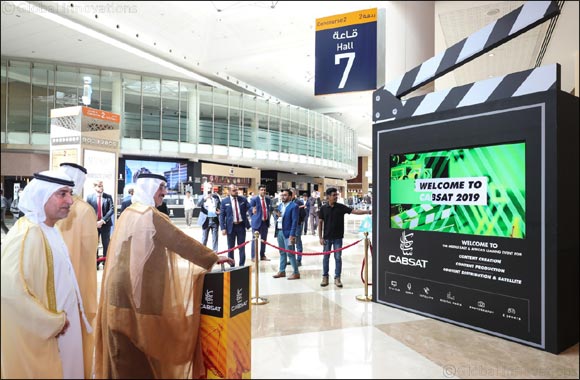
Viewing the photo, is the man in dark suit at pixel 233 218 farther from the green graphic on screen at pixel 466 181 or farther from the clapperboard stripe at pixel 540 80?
the clapperboard stripe at pixel 540 80

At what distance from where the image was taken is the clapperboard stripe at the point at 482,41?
12.6 ft

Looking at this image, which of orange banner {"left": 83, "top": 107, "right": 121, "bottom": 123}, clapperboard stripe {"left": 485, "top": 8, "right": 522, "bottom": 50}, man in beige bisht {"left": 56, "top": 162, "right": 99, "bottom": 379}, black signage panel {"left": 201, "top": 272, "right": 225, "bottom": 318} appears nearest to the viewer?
→ black signage panel {"left": 201, "top": 272, "right": 225, "bottom": 318}

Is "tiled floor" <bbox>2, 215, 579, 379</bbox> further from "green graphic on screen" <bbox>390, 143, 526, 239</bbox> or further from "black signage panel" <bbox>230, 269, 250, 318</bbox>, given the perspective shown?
"green graphic on screen" <bbox>390, 143, 526, 239</bbox>

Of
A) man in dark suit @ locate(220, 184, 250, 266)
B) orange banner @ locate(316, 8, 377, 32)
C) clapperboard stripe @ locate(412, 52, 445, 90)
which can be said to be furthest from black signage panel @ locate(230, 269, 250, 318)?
man in dark suit @ locate(220, 184, 250, 266)

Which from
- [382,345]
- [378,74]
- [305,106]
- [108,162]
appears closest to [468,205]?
[382,345]

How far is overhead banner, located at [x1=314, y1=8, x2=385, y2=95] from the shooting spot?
591cm

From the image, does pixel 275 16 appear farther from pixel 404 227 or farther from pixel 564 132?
pixel 564 132

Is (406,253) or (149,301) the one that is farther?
(406,253)

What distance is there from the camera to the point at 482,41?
171 inches

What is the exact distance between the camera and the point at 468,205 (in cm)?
425

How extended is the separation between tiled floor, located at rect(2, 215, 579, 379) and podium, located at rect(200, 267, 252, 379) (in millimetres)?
370

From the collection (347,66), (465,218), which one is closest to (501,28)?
(465,218)

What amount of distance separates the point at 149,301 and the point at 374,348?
6.99 feet

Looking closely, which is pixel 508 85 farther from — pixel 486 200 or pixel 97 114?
pixel 97 114
